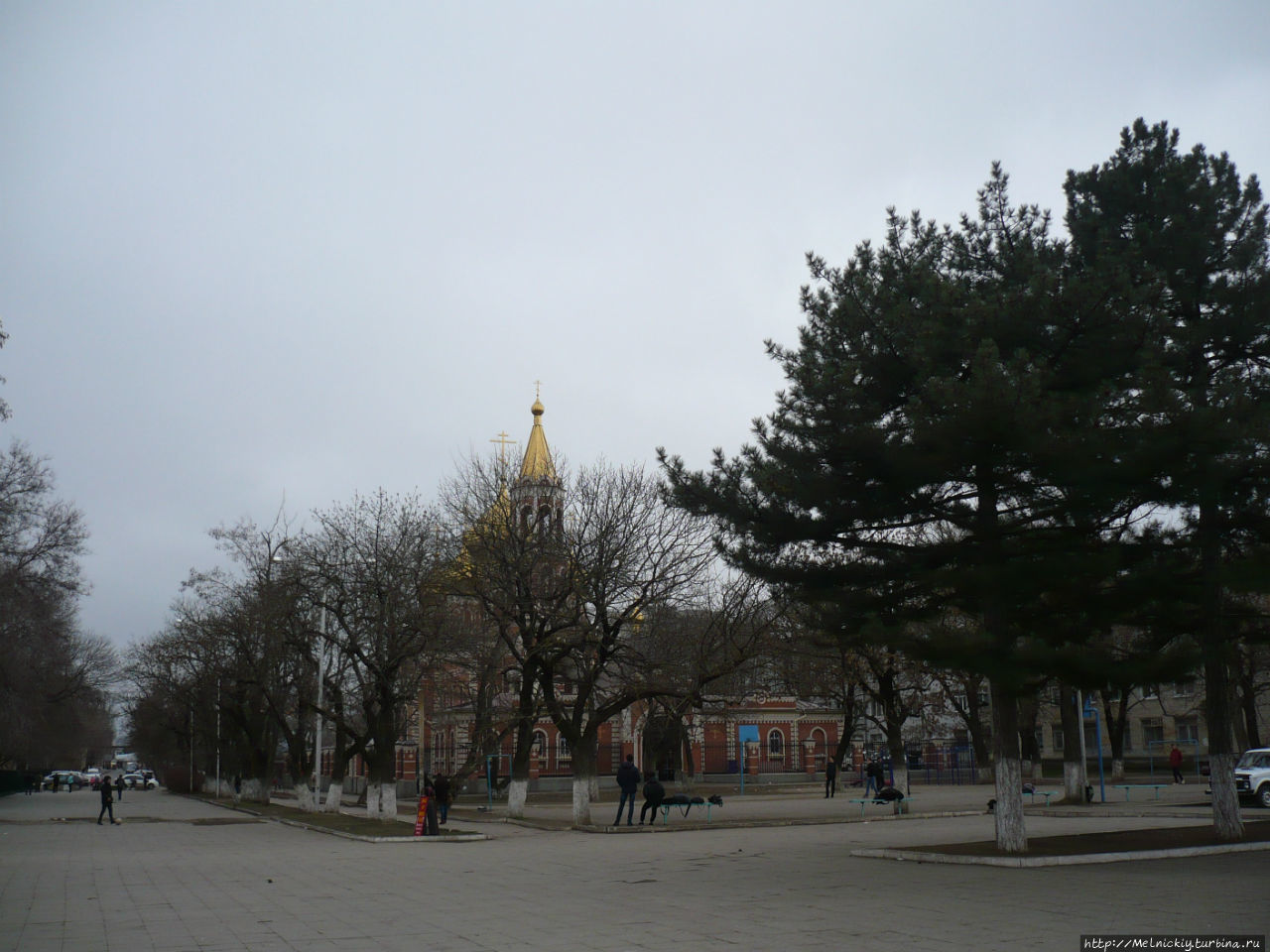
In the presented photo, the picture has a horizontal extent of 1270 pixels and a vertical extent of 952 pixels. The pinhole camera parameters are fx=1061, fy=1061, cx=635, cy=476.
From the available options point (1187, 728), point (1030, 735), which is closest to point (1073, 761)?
point (1030, 735)

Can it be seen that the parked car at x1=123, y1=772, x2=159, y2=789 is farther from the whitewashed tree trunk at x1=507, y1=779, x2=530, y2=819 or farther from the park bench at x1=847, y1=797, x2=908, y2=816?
the park bench at x1=847, y1=797, x2=908, y2=816

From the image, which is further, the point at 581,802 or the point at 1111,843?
the point at 581,802

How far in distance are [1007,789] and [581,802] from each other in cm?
1464

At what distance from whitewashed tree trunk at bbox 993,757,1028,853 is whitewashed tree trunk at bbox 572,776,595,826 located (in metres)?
14.0

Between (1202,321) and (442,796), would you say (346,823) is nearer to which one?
(442,796)

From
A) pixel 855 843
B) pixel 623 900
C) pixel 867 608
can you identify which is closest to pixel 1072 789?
pixel 855 843

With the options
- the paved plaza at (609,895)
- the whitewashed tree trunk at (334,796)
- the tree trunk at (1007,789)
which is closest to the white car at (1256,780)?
the paved plaza at (609,895)

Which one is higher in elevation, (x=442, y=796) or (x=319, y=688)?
(x=319, y=688)

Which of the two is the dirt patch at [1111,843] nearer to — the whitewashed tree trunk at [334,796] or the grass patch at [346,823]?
the grass patch at [346,823]

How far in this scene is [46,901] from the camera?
51.6ft

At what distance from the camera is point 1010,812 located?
18.0 metres

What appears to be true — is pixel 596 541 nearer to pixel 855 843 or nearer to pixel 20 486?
pixel 855 843

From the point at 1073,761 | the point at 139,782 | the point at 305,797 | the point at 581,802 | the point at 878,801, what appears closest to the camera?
the point at 581,802

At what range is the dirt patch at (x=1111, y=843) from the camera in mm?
18141
